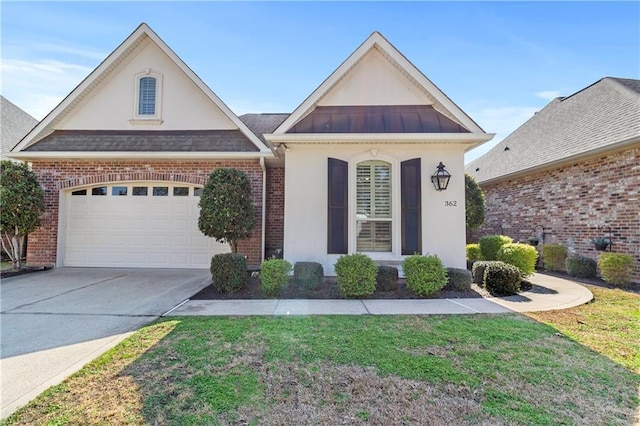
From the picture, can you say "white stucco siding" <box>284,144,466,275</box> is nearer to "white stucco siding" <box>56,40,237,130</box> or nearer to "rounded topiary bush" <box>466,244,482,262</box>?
"rounded topiary bush" <box>466,244,482,262</box>

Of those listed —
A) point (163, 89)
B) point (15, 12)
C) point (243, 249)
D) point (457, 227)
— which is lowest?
point (243, 249)

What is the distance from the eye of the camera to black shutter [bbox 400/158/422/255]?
24.6 feet

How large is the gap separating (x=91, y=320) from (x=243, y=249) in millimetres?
4482

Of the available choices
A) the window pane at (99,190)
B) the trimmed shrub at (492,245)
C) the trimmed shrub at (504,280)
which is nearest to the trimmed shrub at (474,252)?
the trimmed shrub at (492,245)

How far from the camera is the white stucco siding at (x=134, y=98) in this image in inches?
381

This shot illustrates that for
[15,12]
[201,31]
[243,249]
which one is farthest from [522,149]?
[15,12]

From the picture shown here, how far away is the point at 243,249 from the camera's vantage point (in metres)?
9.09

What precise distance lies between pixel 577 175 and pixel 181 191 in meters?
12.2

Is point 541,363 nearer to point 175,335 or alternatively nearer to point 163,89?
point 175,335

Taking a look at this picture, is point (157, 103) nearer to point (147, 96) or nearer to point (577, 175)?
point (147, 96)

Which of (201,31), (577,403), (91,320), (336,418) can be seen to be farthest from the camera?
(201,31)

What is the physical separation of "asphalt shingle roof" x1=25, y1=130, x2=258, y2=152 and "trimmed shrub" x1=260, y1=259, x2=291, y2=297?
4.10 meters

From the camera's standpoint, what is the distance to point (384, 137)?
736 cm

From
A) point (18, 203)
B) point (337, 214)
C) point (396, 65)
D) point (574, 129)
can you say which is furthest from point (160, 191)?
point (574, 129)
